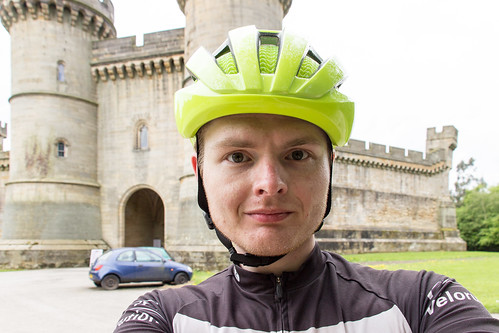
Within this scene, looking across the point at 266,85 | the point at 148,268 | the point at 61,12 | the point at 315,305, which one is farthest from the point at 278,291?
the point at 61,12

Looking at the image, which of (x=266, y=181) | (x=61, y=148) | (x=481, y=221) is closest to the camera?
(x=266, y=181)

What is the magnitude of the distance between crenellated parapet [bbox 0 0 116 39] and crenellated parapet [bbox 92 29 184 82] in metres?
1.07

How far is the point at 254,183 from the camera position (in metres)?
1.30

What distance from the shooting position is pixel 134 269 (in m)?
12.3

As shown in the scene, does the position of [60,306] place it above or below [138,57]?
below

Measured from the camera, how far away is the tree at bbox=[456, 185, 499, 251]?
3797cm

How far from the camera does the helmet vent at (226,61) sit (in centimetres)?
146

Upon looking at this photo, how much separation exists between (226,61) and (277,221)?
22.3 inches

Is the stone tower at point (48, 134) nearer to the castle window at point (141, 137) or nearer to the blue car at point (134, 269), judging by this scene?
the castle window at point (141, 137)

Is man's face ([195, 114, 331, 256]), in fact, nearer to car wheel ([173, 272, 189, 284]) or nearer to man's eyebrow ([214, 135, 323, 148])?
man's eyebrow ([214, 135, 323, 148])

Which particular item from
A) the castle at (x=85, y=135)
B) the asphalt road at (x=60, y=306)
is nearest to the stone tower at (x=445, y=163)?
the castle at (x=85, y=135)

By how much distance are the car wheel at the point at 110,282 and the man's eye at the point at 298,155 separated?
458 inches

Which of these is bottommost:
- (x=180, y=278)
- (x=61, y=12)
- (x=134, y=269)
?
(x=180, y=278)

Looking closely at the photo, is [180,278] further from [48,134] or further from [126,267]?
[48,134]
